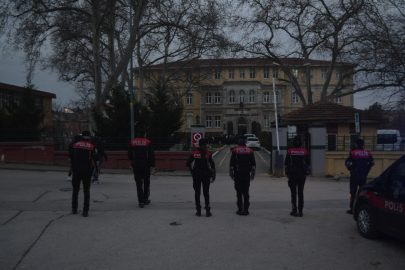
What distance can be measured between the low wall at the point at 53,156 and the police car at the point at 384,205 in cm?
1265

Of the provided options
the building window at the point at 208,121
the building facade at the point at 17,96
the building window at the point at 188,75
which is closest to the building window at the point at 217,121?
the building window at the point at 208,121

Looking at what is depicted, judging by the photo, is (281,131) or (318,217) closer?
(318,217)

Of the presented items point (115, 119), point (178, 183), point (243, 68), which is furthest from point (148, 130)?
point (243, 68)


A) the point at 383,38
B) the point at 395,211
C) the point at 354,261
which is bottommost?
the point at 354,261

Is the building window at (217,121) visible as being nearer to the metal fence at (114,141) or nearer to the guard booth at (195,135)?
the metal fence at (114,141)

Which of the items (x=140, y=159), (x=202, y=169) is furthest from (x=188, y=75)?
(x=202, y=169)

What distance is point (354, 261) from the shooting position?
5301 millimetres

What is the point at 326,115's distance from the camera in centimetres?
2230

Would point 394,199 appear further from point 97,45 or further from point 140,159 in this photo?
point 97,45

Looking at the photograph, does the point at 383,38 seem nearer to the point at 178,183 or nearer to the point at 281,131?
the point at 281,131

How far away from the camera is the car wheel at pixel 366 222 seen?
6215mm

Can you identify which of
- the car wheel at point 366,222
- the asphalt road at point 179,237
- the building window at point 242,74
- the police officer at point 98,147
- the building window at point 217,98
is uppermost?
the building window at point 242,74

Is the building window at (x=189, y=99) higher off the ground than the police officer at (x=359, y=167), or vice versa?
the building window at (x=189, y=99)

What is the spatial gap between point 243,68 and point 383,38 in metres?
42.7
